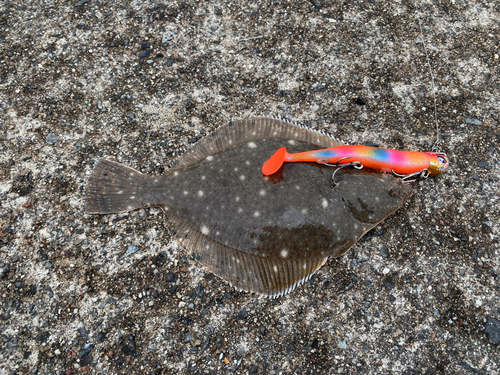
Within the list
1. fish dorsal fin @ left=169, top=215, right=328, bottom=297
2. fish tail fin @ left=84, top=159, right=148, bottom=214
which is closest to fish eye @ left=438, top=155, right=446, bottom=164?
fish dorsal fin @ left=169, top=215, right=328, bottom=297

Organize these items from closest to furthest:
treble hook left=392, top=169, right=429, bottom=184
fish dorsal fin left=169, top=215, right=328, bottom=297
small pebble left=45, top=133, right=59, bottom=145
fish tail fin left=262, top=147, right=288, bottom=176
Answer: fish tail fin left=262, top=147, right=288, bottom=176 < fish dorsal fin left=169, top=215, right=328, bottom=297 < treble hook left=392, top=169, right=429, bottom=184 < small pebble left=45, top=133, right=59, bottom=145

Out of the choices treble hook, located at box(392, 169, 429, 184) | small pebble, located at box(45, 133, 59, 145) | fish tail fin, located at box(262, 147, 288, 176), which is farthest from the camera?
small pebble, located at box(45, 133, 59, 145)

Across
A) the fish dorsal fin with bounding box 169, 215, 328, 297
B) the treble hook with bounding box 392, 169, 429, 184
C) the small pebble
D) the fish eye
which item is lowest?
the fish dorsal fin with bounding box 169, 215, 328, 297

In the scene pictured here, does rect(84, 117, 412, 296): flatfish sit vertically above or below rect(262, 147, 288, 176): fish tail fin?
below

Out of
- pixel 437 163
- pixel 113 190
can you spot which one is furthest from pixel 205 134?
pixel 437 163

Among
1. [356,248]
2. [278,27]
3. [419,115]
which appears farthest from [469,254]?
[278,27]

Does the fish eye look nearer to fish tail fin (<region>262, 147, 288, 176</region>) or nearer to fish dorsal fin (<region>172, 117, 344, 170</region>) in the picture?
fish dorsal fin (<region>172, 117, 344, 170</region>)

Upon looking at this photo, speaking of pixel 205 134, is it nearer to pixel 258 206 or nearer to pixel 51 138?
pixel 258 206

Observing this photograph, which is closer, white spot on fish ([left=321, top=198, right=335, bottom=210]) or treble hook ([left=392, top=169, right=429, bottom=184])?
white spot on fish ([left=321, top=198, right=335, bottom=210])
